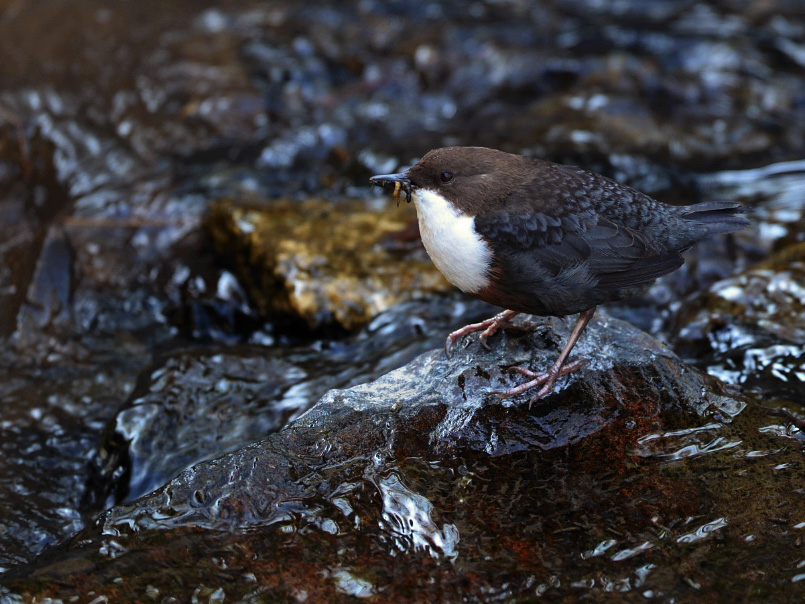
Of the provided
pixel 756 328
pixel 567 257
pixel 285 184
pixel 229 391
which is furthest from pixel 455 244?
pixel 285 184

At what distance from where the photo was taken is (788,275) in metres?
4.42

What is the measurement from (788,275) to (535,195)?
77.4 inches

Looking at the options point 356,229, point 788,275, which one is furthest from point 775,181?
point 356,229

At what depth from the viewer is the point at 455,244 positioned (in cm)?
322

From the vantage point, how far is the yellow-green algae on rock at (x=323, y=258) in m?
4.58

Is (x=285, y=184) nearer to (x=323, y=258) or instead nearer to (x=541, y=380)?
(x=323, y=258)

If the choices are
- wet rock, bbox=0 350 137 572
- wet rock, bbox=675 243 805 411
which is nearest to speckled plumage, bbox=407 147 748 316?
wet rock, bbox=675 243 805 411

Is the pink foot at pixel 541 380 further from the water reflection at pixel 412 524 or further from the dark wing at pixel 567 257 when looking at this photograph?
the water reflection at pixel 412 524

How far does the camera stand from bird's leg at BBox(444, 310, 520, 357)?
3.46m

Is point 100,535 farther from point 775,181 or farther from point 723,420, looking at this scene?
point 775,181

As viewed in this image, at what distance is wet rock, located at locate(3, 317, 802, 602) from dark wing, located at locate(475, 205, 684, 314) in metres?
0.28

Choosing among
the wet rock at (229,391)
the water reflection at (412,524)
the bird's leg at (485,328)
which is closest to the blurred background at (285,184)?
the wet rock at (229,391)

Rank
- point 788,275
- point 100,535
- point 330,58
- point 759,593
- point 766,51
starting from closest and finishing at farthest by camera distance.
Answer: point 759,593
point 100,535
point 788,275
point 766,51
point 330,58

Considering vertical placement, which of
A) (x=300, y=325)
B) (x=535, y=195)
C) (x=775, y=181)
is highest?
(x=535, y=195)
